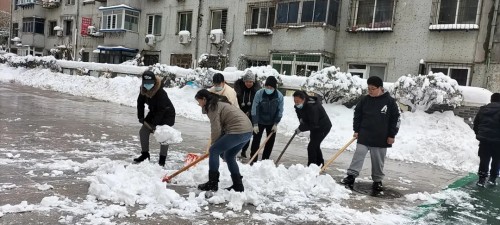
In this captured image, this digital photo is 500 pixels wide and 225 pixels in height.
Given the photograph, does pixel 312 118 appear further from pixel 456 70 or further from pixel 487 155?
pixel 456 70

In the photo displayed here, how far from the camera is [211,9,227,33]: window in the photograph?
2203 centimetres

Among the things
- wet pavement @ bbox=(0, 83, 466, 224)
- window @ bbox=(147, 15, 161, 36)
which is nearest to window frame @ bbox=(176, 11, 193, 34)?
window @ bbox=(147, 15, 161, 36)

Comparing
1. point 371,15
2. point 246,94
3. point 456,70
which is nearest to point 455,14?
point 456,70

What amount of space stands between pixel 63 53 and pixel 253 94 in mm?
29539

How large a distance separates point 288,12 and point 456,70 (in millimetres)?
7500

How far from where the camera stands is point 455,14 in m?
14.6

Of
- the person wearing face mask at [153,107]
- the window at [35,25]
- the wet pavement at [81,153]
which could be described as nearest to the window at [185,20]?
the wet pavement at [81,153]

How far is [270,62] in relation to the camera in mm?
18891

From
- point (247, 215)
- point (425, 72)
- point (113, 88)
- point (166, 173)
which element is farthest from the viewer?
point (113, 88)

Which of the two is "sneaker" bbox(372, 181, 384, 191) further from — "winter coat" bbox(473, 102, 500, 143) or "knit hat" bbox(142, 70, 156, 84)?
"knit hat" bbox(142, 70, 156, 84)

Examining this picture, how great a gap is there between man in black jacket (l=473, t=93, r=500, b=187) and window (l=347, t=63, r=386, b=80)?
9.88m

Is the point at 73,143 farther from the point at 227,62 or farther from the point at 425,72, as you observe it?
the point at 227,62

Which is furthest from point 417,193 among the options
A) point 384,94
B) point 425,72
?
point 425,72

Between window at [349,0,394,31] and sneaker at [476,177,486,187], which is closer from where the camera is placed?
sneaker at [476,177,486,187]
